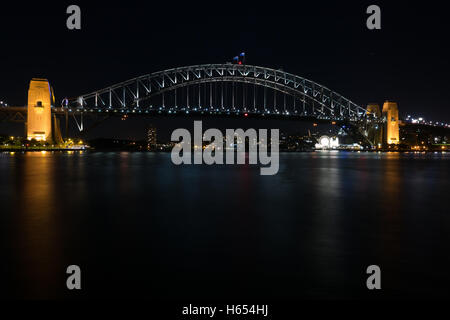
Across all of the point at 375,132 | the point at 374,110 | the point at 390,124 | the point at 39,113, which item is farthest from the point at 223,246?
the point at 374,110

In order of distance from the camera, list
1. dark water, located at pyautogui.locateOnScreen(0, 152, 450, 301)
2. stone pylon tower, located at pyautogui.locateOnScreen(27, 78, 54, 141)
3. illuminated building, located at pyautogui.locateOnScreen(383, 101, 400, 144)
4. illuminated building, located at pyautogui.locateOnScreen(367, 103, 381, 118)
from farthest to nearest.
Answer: illuminated building, located at pyautogui.locateOnScreen(367, 103, 381, 118)
illuminated building, located at pyautogui.locateOnScreen(383, 101, 400, 144)
stone pylon tower, located at pyautogui.locateOnScreen(27, 78, 54, 141)
dark water, located at pyautogui.locateOnScreen(0, 152, 450, 301)

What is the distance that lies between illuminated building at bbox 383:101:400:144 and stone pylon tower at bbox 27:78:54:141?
58.5 m

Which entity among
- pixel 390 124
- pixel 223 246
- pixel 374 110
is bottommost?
A: pixel 223 246

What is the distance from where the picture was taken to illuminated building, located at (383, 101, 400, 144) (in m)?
78.5

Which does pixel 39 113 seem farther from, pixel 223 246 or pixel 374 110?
pixel 374 110

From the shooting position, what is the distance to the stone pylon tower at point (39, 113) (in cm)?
5831

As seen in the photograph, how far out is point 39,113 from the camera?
5853 cm

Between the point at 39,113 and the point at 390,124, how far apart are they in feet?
200

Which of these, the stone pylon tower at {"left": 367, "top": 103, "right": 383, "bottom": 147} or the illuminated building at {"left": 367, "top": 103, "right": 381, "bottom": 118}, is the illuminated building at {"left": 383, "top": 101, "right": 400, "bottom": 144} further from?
the illuminated building at {"left": 367, "top": 103, "right": 381, "bottom": 118}

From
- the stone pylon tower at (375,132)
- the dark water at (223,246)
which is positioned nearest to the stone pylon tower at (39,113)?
the dark water at (223,246)

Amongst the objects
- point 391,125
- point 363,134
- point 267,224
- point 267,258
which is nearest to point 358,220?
point 267,224

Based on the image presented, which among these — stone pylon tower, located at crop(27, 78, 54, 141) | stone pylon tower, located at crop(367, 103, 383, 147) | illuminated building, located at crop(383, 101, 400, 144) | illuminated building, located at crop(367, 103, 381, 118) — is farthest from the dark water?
illuminated building, located at crop(367, 103, 381, 118)

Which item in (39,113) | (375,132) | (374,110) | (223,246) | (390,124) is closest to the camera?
(223,246)

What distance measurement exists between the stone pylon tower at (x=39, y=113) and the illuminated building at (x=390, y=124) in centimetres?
5853
